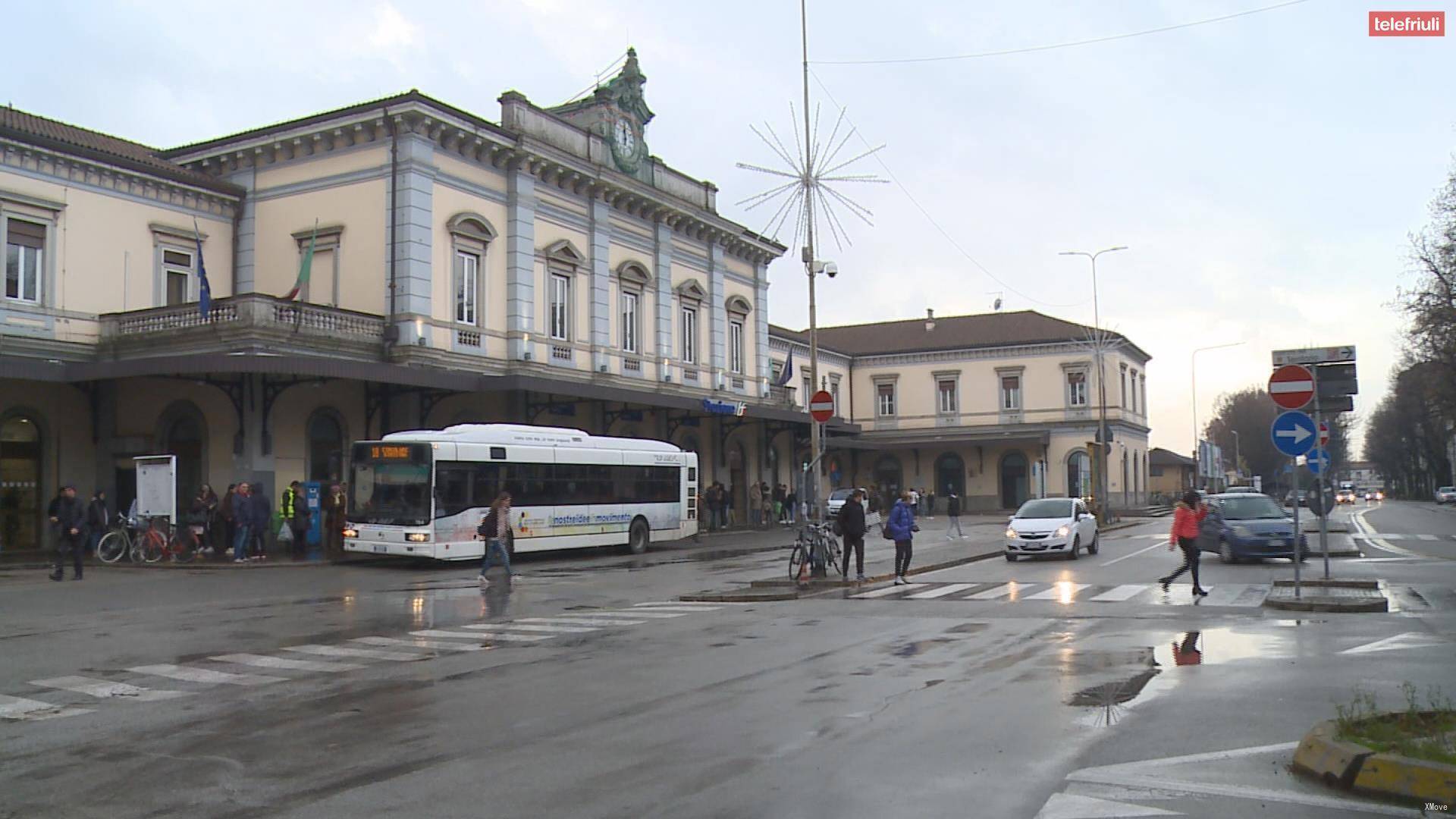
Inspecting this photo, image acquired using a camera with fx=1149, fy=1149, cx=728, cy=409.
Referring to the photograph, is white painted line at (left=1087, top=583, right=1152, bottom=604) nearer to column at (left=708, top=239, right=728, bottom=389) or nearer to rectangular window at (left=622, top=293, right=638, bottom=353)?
rectangular window at (left=622, top=293, right=638, bottom=353)

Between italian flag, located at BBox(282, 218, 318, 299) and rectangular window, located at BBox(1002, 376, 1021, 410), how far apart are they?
5157cm

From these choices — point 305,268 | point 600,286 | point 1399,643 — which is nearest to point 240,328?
point 305,268

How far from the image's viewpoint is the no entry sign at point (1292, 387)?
635 inches

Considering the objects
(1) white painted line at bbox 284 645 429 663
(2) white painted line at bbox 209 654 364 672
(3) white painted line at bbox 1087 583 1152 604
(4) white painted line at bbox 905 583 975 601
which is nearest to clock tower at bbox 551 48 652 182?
(4) white painted line at bbox 905 583 975 601

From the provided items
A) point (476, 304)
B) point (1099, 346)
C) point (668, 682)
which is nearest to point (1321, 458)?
point (668, 682)

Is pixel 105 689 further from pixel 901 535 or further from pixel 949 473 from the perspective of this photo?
pixel 949 473

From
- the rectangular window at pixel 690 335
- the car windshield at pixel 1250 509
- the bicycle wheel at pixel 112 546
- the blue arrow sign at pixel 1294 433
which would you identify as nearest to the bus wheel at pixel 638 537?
the bicycle wheel at pixel 112 546

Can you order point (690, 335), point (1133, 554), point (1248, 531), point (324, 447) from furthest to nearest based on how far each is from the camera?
point (690, 335) → point (324, 447) → point (1133, 554) → point (1248, 531)

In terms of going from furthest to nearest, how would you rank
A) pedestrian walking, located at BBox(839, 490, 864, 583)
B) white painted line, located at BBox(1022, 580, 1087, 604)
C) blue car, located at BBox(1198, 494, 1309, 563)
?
blue car, located at BBox(1198, 494, 1309, 563) → pedestrian walking, located at BBox(839, 490, 864, 583) → white painted line, located at BBox(1022, 580, 1087, 604)

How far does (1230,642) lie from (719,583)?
10886 mm

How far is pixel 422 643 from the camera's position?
13.5 metres

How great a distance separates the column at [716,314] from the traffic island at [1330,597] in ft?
97.5

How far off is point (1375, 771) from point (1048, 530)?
830 inches

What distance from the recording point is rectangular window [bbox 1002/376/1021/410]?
74.5 metres
